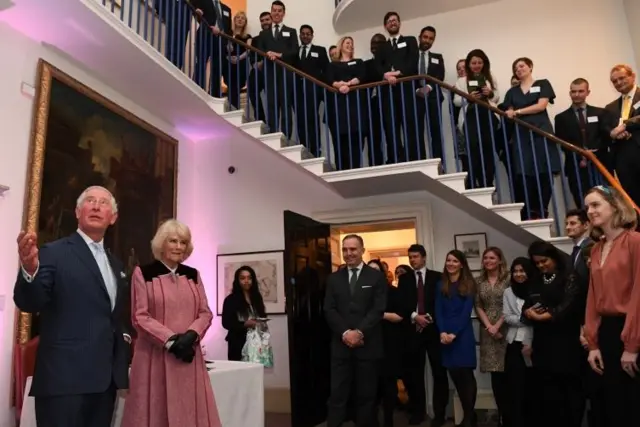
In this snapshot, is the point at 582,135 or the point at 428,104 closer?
the point at 582,135

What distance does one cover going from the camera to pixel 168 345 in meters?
2.40

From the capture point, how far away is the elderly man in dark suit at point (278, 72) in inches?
221

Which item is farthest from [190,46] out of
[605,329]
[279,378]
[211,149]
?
[605,329]

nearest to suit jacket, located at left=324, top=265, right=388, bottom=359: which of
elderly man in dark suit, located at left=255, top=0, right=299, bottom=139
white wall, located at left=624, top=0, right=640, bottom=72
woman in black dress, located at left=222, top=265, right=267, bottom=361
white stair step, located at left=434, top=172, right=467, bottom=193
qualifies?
woman in black dress, located at left=222, top=265, right=267, bottom=361

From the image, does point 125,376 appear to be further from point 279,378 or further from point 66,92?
point 279,378

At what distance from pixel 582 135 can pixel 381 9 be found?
10.1 feet

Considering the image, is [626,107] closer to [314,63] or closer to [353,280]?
[353,280]

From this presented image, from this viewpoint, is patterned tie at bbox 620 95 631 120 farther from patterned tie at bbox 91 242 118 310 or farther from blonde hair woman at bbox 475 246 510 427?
patterned tie at bbox 91 242 118 310

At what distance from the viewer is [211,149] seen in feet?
22.5

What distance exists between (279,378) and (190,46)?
3.82 m

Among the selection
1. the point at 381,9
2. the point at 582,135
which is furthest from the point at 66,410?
the point at 381,9

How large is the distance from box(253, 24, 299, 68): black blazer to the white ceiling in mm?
944

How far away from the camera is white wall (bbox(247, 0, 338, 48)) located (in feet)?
23.6

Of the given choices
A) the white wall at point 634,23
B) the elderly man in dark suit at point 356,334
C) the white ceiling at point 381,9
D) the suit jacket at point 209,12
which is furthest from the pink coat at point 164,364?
the white wall at point 634,23
